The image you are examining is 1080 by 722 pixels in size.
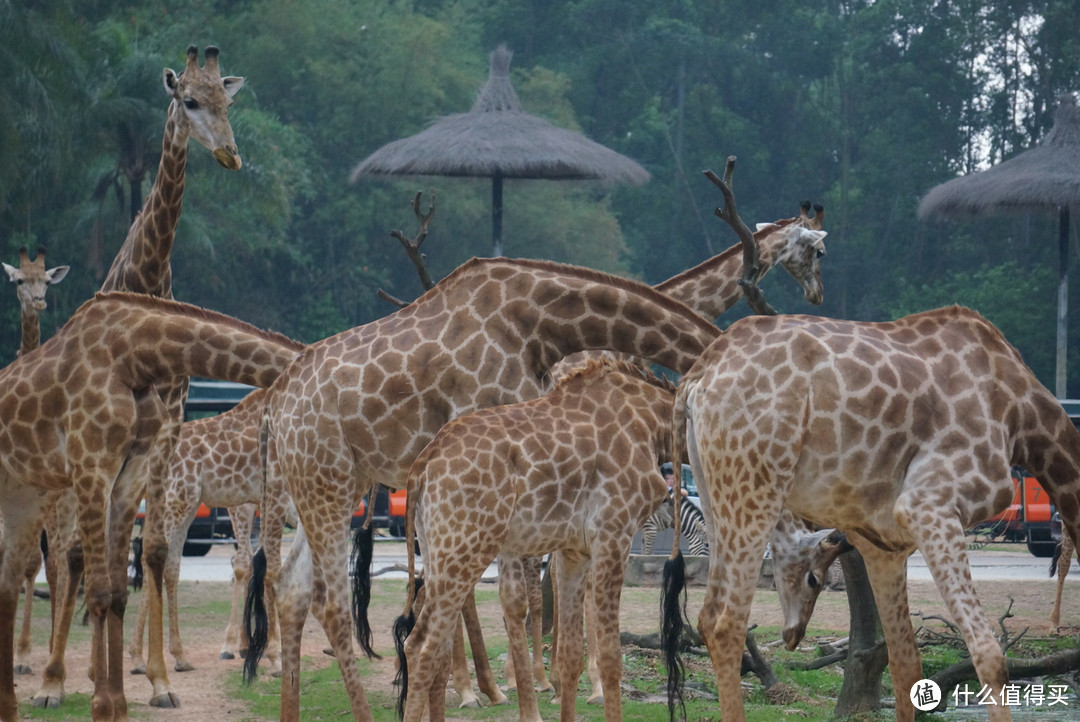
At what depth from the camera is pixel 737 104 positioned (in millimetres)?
41562

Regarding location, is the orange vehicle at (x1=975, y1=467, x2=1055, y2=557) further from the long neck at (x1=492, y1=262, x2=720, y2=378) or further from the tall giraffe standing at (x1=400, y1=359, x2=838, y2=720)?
the tall giraffe standing at (x1=400, y1=359, x2=838, y2=720)

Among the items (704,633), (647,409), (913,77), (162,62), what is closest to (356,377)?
(647,409)

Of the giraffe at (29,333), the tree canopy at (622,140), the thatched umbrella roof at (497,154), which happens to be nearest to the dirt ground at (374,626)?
the giraffe at (29,333)

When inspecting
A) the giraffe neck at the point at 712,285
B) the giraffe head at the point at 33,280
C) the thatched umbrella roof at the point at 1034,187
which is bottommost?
the giraffe neck at the point at 712,285

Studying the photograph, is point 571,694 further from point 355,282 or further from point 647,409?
point 355,282

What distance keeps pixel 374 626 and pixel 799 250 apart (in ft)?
15.9

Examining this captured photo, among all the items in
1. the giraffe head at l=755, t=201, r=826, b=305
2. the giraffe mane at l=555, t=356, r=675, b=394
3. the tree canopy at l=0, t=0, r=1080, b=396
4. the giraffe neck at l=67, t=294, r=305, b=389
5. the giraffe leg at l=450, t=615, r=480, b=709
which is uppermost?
the tree canopy at l=0, t=0, r=1080, b=396

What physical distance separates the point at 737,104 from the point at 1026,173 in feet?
70.4

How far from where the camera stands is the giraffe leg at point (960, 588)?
567 cm

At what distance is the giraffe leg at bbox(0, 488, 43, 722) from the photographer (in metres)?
7.67

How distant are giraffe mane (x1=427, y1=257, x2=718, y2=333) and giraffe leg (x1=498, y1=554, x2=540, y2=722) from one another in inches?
58.3

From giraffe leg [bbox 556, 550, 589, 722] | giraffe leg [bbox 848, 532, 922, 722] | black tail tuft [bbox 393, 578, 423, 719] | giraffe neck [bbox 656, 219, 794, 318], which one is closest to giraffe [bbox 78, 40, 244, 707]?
black tail tuft [bbox 393, 578, 423, 719]

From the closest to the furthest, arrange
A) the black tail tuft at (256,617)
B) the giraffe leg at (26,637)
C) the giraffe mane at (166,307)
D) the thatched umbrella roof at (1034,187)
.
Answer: the giraffe mane at (166,307), the black tail tuft at (256,617), the giraffe leg at (26,637), the thatched umbrella roof at (1034,187)

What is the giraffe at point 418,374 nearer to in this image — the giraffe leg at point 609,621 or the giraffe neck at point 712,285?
the giraffe leg at point 609,621
